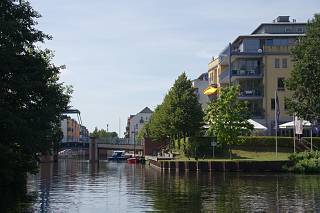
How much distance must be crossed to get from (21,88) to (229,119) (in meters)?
50.2

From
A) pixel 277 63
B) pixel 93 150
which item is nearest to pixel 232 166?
pixel 277 63

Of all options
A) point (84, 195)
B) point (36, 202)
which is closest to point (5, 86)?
point (36, 202)

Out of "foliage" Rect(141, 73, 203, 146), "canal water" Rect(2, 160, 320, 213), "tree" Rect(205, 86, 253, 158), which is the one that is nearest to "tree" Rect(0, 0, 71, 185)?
"canal water" Rect(2, 160, 320, 213)

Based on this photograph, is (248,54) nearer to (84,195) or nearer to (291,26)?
(291,26)

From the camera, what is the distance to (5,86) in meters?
31.5

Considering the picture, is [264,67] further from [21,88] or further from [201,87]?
[21,88]

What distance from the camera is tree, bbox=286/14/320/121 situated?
79.9 m

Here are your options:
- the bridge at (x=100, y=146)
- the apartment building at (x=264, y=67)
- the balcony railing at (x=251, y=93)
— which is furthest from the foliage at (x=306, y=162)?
the bridge at (x=100, y=146)

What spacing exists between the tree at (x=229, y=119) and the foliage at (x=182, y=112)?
581 inches

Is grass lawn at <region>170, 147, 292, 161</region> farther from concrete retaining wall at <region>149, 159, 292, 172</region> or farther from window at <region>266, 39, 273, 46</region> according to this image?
window at <region>266, 39, 273, 46</region>

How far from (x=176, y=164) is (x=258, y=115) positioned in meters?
29.4

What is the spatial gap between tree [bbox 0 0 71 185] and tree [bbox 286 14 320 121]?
5041 centimetres

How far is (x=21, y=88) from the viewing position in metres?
32.2

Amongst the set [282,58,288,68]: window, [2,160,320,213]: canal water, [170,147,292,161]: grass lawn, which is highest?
[282,58,288,68]: window
